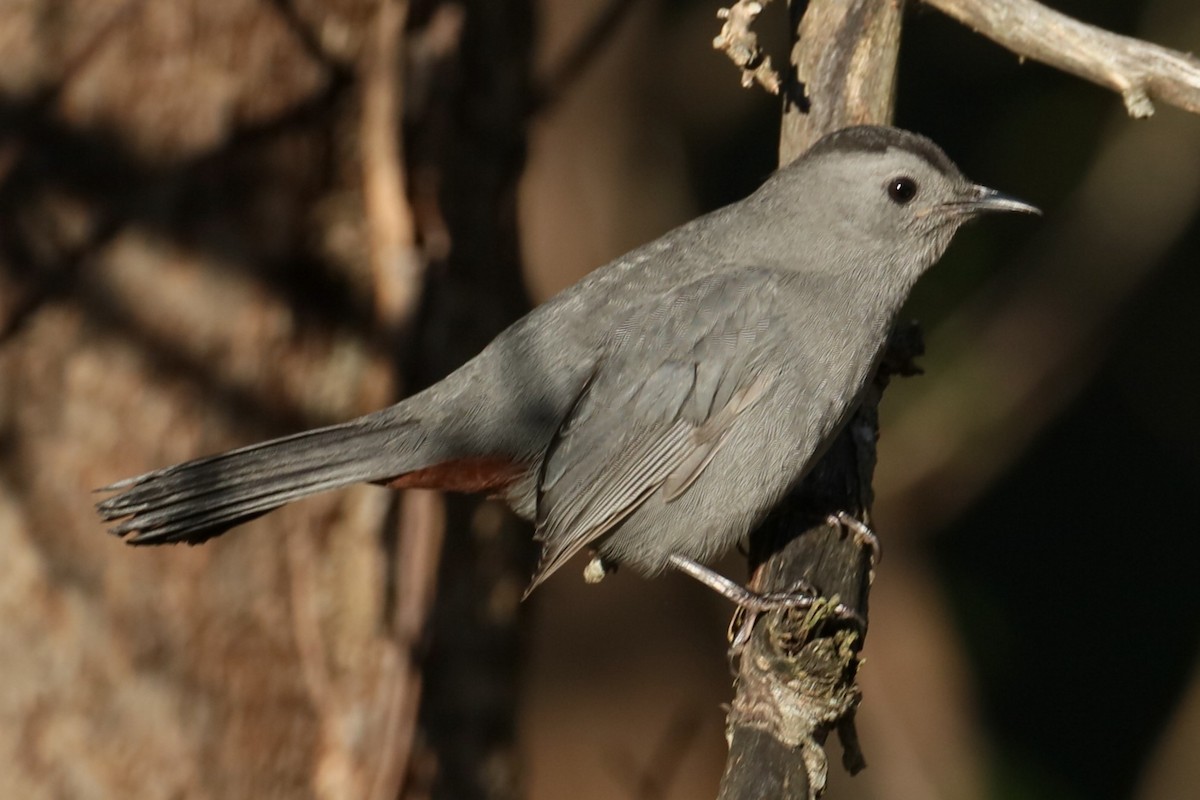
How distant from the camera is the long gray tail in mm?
3379

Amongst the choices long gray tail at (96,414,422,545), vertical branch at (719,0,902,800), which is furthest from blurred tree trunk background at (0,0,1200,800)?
vertical branch at (719,0,902,800)

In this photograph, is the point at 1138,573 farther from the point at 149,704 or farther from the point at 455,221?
the point at 149,704

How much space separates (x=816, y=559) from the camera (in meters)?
3.40

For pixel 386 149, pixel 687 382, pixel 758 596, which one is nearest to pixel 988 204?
pixel 687 382

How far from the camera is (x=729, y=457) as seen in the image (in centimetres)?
371

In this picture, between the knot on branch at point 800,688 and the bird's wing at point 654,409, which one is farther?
the bird's wing at point 654,409

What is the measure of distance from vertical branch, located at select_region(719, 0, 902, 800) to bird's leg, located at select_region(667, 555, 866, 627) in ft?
0.11

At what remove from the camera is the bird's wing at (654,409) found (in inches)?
147

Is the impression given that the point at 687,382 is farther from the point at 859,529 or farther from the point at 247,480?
the point at 247,480

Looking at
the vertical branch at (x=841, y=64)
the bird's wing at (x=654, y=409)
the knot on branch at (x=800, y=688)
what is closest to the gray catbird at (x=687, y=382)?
the bird's wing at (x=654, y=409)

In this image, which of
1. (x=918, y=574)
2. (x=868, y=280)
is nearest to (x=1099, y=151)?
(x=918, y=574)

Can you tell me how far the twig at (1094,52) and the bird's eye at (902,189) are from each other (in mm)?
626

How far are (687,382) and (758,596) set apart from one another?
0.65 meters

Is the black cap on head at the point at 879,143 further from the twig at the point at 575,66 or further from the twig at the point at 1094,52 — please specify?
the twig at the point at 575,66
